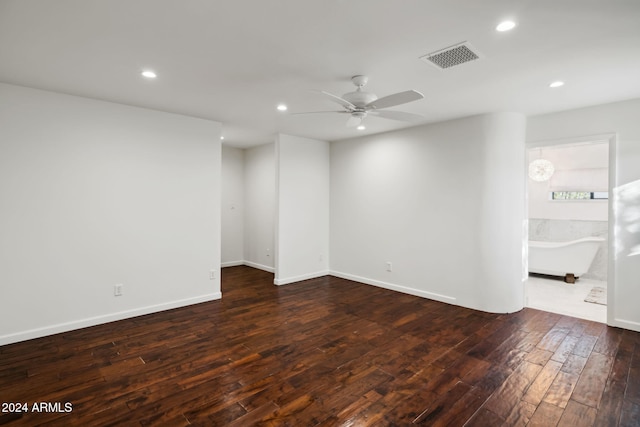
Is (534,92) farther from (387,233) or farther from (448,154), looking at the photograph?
(387,233)

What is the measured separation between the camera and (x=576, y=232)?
6.40 m

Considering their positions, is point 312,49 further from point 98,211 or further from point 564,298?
point 564,298

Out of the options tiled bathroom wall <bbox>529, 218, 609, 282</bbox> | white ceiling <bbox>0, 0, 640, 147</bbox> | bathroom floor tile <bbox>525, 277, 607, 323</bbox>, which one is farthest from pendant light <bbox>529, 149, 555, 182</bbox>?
white ceiling <bbox>0, 0, 640, 147</bbox>

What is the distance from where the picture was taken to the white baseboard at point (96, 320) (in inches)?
Result: 128

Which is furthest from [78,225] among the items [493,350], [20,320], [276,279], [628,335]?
[628,335]

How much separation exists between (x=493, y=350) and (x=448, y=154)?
2.70 m

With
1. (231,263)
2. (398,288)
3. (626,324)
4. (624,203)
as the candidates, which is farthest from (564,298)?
(231,263)

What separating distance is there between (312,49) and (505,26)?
4.41 feet

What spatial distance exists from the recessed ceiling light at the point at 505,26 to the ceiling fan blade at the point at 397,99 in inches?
25.2

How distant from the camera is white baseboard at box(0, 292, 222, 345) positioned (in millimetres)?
3264

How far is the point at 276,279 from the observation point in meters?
5.56

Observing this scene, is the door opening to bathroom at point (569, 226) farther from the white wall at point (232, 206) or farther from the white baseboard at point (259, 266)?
the white wall at point (232, 206)

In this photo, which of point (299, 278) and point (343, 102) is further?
point (299, 278)

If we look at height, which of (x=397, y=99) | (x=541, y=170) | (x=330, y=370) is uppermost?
(x=397, y=99)
